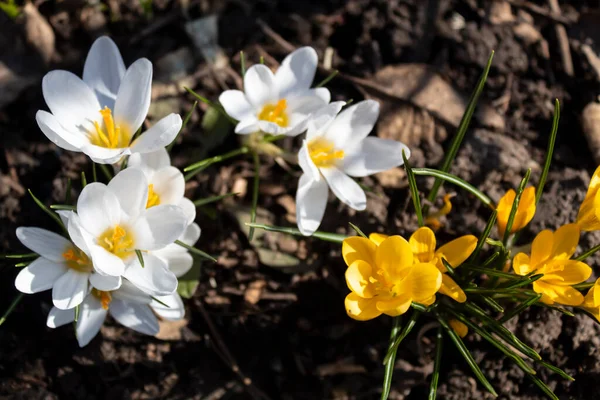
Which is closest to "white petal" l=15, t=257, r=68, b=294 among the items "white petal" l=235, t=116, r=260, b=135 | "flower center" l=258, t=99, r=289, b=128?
"white petal" l=235, t=116, r=260, b=135

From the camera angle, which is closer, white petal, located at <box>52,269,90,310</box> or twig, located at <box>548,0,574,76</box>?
white petal, located at <box>52,269,90,310</box>

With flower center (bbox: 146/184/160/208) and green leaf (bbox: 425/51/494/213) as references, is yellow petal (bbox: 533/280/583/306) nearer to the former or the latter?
green leaf (bbox: 425/51/494/213)

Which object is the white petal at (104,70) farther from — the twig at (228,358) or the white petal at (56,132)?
the twig at (228,358)

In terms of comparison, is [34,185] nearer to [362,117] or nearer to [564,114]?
[362,117]

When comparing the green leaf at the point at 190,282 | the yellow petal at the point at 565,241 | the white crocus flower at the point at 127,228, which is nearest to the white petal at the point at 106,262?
the white crocus flower at the point at 127,228

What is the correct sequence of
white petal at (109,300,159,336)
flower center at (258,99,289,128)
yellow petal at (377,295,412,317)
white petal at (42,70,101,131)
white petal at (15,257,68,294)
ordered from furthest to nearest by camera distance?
flower center at (258,99,289,128)
white petal at (109,300,159,336)
white petal at (42,70,101,131)
white petal at (15,257,68,294)
yellow petal at (377,295,412,317)

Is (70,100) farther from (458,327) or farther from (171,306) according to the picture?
(458,327)

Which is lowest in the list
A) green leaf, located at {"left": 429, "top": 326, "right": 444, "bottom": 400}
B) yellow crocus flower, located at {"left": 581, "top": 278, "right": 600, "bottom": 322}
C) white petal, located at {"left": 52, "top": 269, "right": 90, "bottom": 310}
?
green leaf, located at {"left": 429, "top": 326, "right": 444, "bottom": 400}

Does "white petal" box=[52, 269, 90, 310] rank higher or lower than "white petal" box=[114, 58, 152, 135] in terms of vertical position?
lower
